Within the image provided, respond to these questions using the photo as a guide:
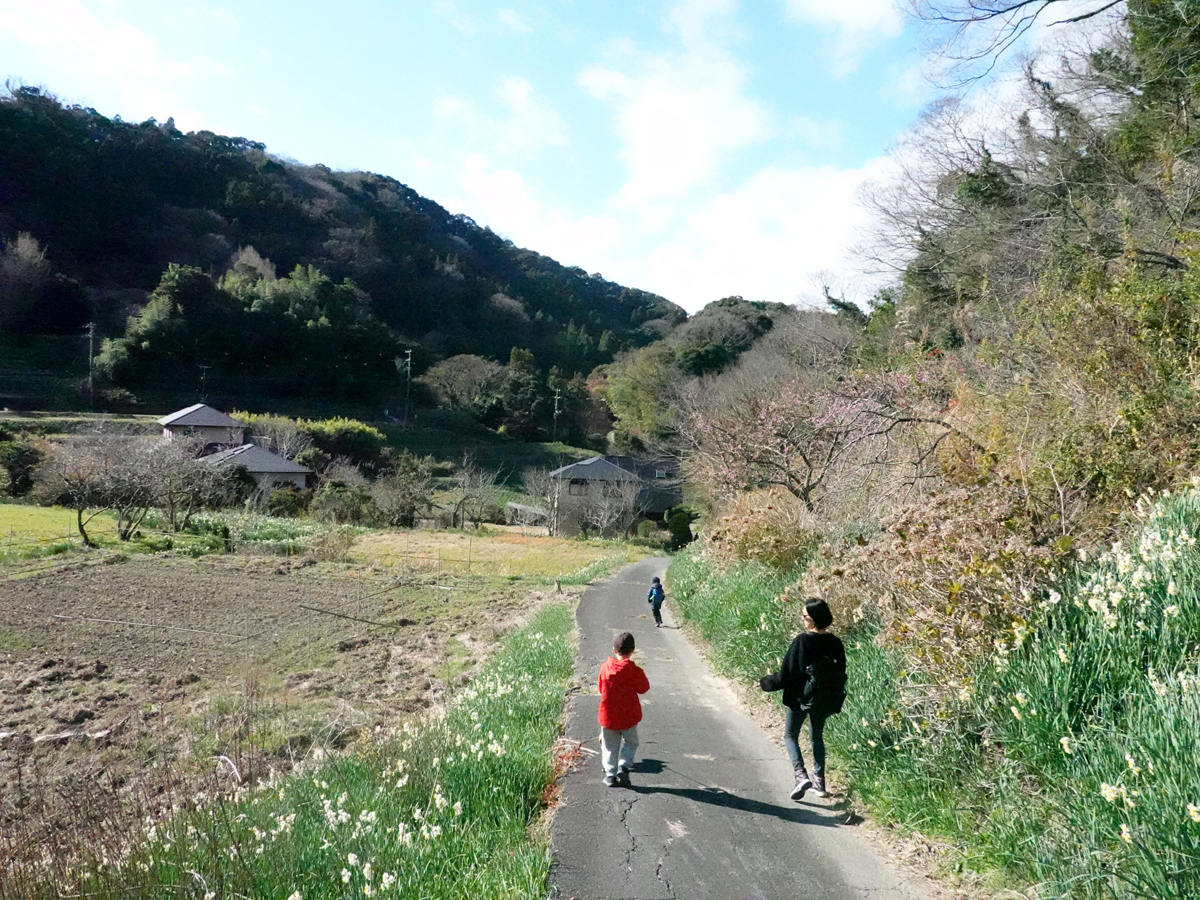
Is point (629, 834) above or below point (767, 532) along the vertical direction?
below

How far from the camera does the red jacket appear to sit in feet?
18.2

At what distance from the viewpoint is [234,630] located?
15289 millimetres

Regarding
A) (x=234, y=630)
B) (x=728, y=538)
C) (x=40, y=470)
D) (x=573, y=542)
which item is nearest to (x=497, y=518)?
(x=573, y=542)

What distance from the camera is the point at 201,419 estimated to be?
4647cm

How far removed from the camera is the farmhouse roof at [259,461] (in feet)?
136

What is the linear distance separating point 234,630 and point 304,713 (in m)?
6.62

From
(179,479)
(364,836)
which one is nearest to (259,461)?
(179,479)

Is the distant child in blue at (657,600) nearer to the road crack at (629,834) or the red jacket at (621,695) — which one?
the red jacket at (621,695)

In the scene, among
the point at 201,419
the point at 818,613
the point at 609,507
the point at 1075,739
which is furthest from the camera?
the point at 201,419

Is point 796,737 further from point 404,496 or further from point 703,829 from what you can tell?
point 404,496

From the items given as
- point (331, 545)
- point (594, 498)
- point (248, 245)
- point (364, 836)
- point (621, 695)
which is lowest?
point (331, 545)

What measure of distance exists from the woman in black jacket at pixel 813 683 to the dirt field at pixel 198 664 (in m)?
3.54

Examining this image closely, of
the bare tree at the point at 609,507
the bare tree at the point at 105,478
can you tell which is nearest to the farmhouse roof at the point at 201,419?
the bare tree at the point at 105,478

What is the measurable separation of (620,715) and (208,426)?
48.0 meters
